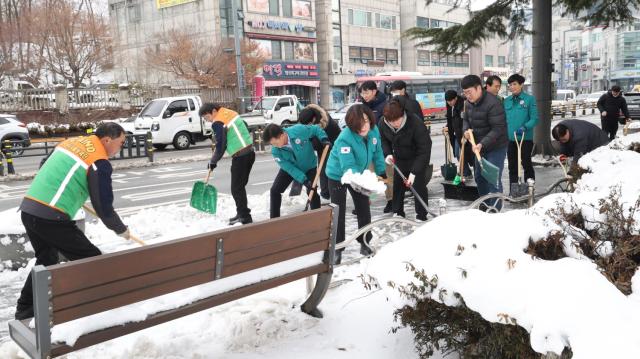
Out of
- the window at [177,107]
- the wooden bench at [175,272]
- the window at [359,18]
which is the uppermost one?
the window at [359,18]

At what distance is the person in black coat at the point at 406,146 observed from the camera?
255 inches

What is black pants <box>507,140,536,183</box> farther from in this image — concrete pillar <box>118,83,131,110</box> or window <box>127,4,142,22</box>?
window <box>127,4,142,22</box>

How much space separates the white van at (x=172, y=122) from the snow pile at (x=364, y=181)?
1622 centimetres

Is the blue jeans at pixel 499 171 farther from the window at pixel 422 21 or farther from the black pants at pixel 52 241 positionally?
the window at pixel 422 21

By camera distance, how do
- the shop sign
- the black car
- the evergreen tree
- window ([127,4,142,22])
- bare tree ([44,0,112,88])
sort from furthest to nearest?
window ([127,4,142,22]) < the shop sign < bare tree ([44,0,112,88]) < the black car < the evergreen tree

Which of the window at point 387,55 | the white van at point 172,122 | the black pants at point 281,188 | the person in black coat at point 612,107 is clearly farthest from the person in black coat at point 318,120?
the window at point 387,55

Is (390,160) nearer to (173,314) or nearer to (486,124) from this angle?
(486,124)

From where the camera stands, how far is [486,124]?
272 inches

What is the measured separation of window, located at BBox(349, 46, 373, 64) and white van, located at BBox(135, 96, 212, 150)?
114ft

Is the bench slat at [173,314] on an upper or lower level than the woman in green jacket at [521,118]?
lower

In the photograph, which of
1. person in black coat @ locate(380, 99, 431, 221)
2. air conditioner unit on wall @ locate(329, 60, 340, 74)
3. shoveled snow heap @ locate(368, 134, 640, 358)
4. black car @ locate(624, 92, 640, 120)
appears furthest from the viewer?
air conditioner unit on wall @ locate(329, 60, 340, 74)

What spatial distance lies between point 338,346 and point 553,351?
163 cm

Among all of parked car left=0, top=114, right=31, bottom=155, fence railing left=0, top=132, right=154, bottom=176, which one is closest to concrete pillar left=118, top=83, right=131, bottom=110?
parked car left=0, top=114, right=31, bottom=155

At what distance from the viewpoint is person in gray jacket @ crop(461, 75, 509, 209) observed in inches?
264
